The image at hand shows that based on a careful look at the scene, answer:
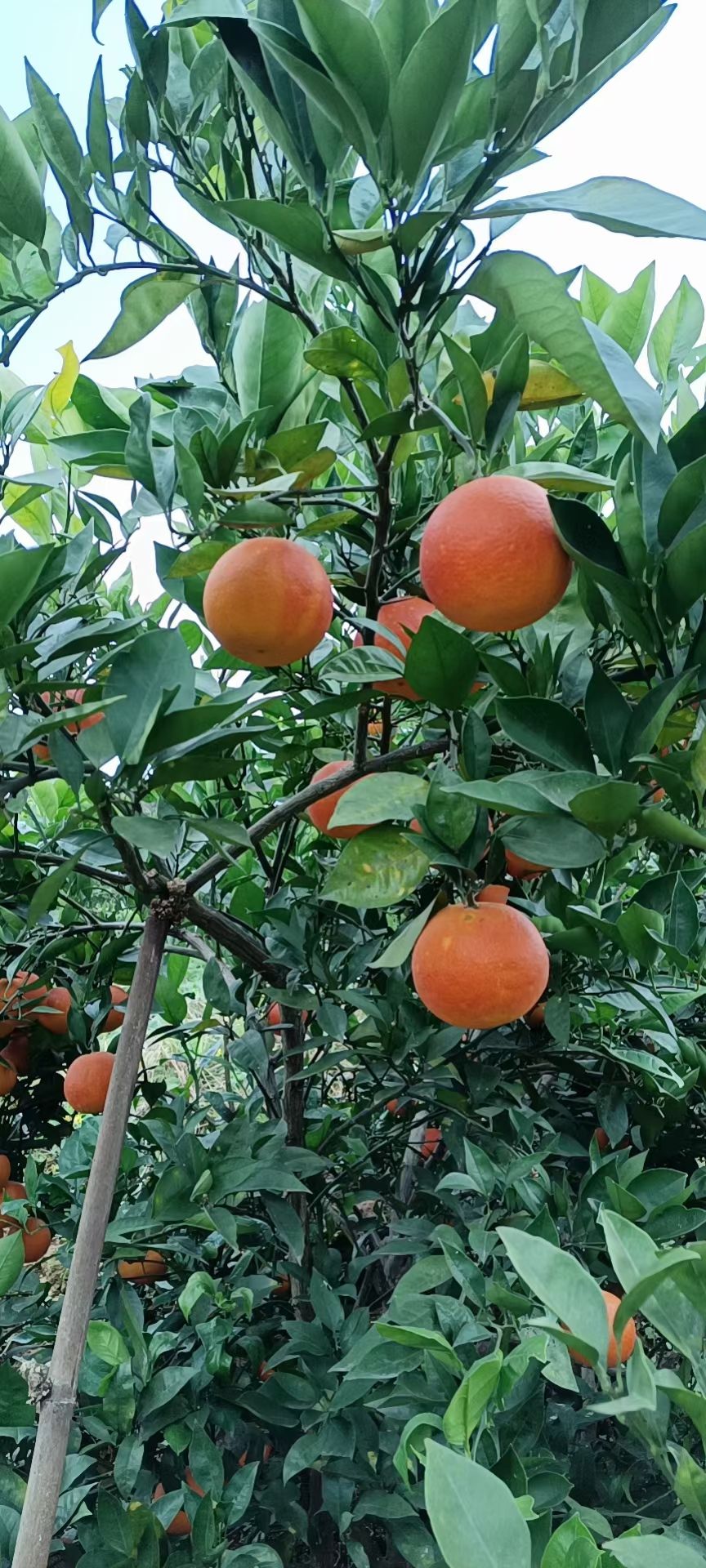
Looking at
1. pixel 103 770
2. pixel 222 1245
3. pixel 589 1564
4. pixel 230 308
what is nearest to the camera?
pixel 589 1564

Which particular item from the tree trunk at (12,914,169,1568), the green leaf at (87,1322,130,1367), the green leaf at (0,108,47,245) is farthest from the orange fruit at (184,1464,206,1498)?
the green leaf at (0,108,47,245)

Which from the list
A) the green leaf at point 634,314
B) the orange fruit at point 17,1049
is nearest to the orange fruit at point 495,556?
the green leaf at point 634,314

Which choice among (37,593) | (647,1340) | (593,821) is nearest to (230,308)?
(37,593)

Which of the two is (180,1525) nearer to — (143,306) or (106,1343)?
(106,1343)

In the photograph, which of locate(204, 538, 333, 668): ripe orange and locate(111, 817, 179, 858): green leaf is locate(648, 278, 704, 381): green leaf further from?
locate(111, 817, 179, 858): green leaf

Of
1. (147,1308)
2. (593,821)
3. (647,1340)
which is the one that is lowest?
(647,1340)

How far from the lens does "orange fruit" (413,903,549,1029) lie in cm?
69

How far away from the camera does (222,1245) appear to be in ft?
3.68

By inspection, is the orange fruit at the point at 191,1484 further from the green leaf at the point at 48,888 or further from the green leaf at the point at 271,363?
the green leaf at the point at 271,363

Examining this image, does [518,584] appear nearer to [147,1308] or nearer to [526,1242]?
[526,1242]

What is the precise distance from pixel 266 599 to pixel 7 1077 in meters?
0.87

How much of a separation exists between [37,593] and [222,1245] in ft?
2.41

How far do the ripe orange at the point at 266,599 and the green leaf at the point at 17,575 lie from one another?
0.12m

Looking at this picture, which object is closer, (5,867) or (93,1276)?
(93,1276)
